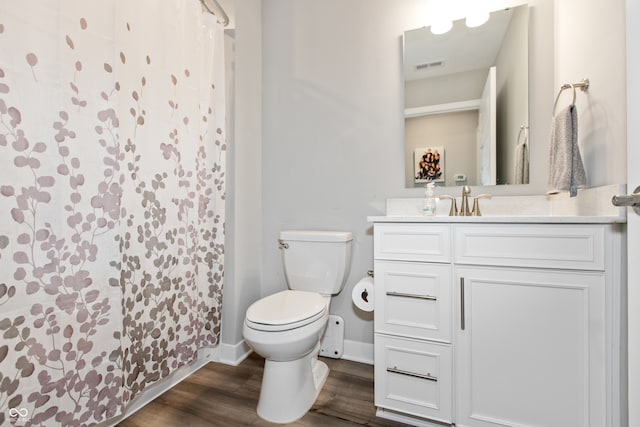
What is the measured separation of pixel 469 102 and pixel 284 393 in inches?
70.2

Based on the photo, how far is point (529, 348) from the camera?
41.8 inches

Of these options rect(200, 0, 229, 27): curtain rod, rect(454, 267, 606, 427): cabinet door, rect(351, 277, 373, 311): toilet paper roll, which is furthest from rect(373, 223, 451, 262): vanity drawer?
rect(200, 0, 229, 27): curtain rod

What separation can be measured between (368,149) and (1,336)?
5.71 ft

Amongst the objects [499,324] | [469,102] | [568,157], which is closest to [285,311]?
[499,324]

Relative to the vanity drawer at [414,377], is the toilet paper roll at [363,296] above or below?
above

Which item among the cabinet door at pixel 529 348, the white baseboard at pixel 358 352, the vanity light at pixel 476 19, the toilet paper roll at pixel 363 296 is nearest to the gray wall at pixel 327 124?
the white baseboard at pixel 358 352

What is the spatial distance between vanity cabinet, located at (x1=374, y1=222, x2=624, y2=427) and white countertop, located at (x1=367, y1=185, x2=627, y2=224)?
0.03m

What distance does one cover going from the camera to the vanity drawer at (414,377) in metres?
1.17

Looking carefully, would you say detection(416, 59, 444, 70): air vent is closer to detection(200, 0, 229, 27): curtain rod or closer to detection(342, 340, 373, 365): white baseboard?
detection(200, 0, 229, 27): curtain rod

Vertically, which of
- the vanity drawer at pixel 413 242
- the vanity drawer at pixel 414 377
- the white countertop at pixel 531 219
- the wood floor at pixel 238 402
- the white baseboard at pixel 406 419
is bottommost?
the wood floor at pixel 238 402

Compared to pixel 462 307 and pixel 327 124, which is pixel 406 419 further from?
pixel 327 124

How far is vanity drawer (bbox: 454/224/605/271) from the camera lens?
3.23 feet

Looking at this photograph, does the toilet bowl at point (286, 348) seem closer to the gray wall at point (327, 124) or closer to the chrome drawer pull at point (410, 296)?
the chrome drawer pull at point (410, 296)

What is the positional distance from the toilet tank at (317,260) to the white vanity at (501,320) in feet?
1.43
